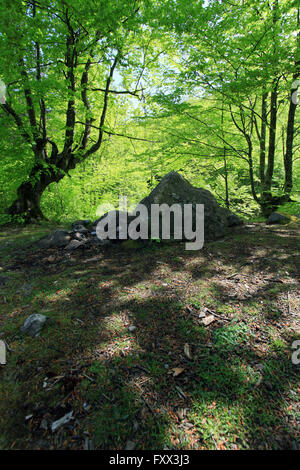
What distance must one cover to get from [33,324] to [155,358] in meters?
1.37

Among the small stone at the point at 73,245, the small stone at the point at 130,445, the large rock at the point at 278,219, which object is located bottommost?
the small stone at the point at 130,445

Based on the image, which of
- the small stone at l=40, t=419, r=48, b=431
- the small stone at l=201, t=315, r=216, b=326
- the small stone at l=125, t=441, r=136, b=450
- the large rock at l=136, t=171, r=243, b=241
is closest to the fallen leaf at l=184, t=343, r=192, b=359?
the small stone at l=201, t=315, r=216, b=326

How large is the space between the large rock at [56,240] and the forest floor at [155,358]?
1.29 meters

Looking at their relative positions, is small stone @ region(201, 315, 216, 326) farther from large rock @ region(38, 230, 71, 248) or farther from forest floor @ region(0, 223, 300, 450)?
large rock @ region(38, 230, 71, 248)

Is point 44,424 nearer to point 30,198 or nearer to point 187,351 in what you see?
point 187,351

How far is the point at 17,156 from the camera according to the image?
5508 mm

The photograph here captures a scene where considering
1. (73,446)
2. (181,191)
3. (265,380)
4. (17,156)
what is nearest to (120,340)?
(73,446)

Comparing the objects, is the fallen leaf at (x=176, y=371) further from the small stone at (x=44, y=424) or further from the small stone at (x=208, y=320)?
the small stone at (x=44, y=424)

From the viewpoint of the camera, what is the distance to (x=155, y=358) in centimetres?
194

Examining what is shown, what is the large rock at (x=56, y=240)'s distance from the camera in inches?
189

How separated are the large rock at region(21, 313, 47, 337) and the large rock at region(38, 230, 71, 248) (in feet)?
8.58

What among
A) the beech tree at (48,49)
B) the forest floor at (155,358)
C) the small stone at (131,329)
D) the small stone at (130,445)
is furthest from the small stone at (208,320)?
the beech tree at (48,49)
